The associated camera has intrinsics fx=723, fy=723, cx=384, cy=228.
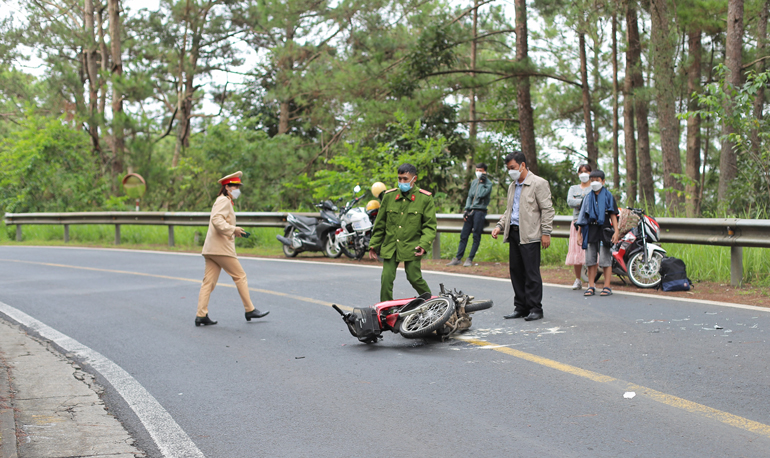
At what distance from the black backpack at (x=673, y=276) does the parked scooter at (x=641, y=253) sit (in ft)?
0.32

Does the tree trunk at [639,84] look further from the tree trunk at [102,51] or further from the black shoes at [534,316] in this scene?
the tree trunk at [102,51]

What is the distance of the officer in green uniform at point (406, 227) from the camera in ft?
25.0

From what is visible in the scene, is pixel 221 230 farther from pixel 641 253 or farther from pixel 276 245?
pixel 276 245

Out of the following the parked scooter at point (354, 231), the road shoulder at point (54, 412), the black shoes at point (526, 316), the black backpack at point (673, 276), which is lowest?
the road shoulder at point (54, 412)

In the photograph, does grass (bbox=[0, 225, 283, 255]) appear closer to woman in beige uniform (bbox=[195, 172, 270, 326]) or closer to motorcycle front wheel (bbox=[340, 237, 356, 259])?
motorcycle front wheel (bbox=[340, 237, 356, 259])

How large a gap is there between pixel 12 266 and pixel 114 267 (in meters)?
2.61

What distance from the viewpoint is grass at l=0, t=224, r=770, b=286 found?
10914 mm

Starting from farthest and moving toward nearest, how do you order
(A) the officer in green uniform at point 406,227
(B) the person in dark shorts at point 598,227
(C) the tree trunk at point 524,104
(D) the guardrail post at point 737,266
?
(C) the tree trunk at point 524,104, (D) the guardrail post at point 737,266, (B) the person in dark shorts at point 598,227, (A) the officer in green uniform at point 406,227

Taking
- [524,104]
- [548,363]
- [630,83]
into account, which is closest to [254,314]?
[548,363]

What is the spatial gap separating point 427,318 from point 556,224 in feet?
22.5

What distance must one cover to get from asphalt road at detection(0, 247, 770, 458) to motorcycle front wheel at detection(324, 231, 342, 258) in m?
5.52

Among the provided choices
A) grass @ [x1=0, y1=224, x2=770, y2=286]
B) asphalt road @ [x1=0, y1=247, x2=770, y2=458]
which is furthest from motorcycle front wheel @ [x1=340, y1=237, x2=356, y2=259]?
asphalt road @ [x1=0, y1=247, x2=770, y2=458]

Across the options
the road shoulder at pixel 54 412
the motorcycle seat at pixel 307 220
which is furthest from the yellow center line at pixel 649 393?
the motorcycle seat at pixel 307 220

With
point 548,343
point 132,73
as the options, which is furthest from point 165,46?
point 548,343
